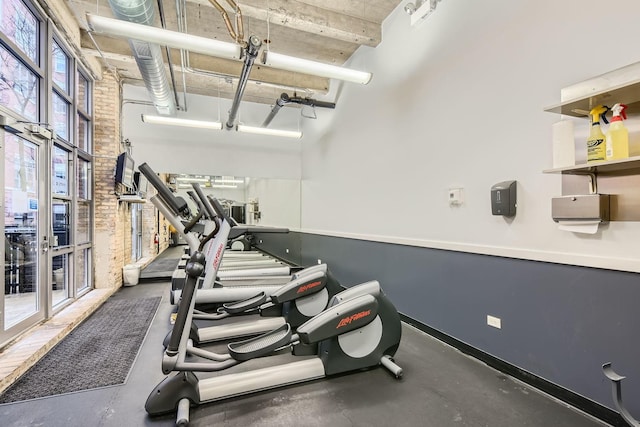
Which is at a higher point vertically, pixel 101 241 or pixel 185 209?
pixel 185 209

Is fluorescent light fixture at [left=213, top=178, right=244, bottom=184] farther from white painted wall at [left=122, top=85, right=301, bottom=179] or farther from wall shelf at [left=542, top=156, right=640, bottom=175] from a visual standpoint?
wall shelf at [left=542, top=156, right=640, bottom=175]

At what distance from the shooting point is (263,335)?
8.45 ft

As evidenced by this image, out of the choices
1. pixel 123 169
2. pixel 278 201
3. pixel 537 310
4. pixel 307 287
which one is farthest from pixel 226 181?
pixel 537 310

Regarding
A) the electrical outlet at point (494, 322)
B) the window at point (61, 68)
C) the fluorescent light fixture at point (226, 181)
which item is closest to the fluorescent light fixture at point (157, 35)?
the window at point (61, 68)

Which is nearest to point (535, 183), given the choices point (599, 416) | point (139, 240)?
point (599, 416)

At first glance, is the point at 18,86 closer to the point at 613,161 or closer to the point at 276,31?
the point at 276,31

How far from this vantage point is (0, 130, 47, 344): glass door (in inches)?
118

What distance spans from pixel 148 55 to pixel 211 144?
3.01 meters

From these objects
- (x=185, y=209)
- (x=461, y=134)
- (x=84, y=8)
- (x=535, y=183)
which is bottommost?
(x=185, y=209)

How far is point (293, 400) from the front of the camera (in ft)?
7.41

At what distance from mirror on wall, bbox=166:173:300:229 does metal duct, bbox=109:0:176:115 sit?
1936 mm

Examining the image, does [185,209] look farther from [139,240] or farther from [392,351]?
[139,240]

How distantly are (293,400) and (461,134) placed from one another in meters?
2.94

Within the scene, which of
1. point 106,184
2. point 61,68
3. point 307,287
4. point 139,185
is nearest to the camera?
point 307,287
